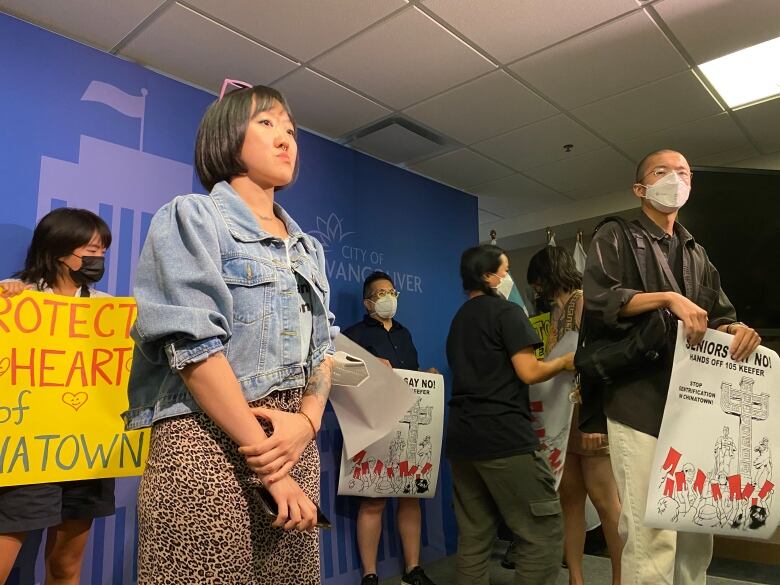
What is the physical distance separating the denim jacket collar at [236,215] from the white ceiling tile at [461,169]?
10.1 ft

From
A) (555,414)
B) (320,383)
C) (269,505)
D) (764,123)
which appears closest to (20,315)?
(320,383)

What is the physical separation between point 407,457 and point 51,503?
5.42 ft

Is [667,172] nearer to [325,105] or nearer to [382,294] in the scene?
[382,294]

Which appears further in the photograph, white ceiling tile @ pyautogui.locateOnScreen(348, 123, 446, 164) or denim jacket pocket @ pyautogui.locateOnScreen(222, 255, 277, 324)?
white ceiling tile @ pyautogui.locateOnScreen(348, 123, 446, 164)

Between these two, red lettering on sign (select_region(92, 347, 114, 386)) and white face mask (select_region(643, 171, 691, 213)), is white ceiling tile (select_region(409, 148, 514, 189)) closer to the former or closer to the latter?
white face mask (select_region(643, 171, 691, 213))

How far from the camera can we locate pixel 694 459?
1.55 m

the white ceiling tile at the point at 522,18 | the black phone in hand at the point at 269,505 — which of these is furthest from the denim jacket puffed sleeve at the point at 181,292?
the white ceiling tile at the point at 522,18

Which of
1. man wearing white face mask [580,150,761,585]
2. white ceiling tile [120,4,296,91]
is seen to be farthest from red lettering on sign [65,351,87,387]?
man wearing white face mask [580,150,761,585]

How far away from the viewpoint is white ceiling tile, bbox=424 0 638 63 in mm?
2430

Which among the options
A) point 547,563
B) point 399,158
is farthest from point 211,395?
point 399,158

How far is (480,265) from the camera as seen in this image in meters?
2.44

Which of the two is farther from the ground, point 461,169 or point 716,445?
point 461,169

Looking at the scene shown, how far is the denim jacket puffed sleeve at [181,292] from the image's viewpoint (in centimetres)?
82

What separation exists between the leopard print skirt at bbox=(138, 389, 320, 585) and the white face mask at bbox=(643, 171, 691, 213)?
1.57m
